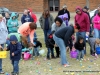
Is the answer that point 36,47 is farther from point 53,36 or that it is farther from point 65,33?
point 65,33

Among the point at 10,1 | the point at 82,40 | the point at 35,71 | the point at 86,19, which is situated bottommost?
the point at 35,71

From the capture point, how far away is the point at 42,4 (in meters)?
31.1

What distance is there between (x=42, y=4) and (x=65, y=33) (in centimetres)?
2236

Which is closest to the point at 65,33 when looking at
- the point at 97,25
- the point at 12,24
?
the point at 97,25

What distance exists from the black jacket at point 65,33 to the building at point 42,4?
861 inches

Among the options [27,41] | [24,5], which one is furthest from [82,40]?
[24,5]

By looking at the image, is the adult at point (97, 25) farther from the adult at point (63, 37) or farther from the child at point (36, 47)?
the adult at point (63, 37)

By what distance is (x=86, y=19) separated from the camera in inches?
411

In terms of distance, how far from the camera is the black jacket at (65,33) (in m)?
8.72

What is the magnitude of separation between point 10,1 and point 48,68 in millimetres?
23381

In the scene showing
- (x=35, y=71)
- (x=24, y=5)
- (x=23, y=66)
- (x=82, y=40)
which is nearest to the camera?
(x=35, y=71)

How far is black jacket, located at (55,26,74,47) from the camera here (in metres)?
8.72

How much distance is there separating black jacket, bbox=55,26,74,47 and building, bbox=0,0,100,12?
71.7 feet

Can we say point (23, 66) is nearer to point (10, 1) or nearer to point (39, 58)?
point (39, 58)
